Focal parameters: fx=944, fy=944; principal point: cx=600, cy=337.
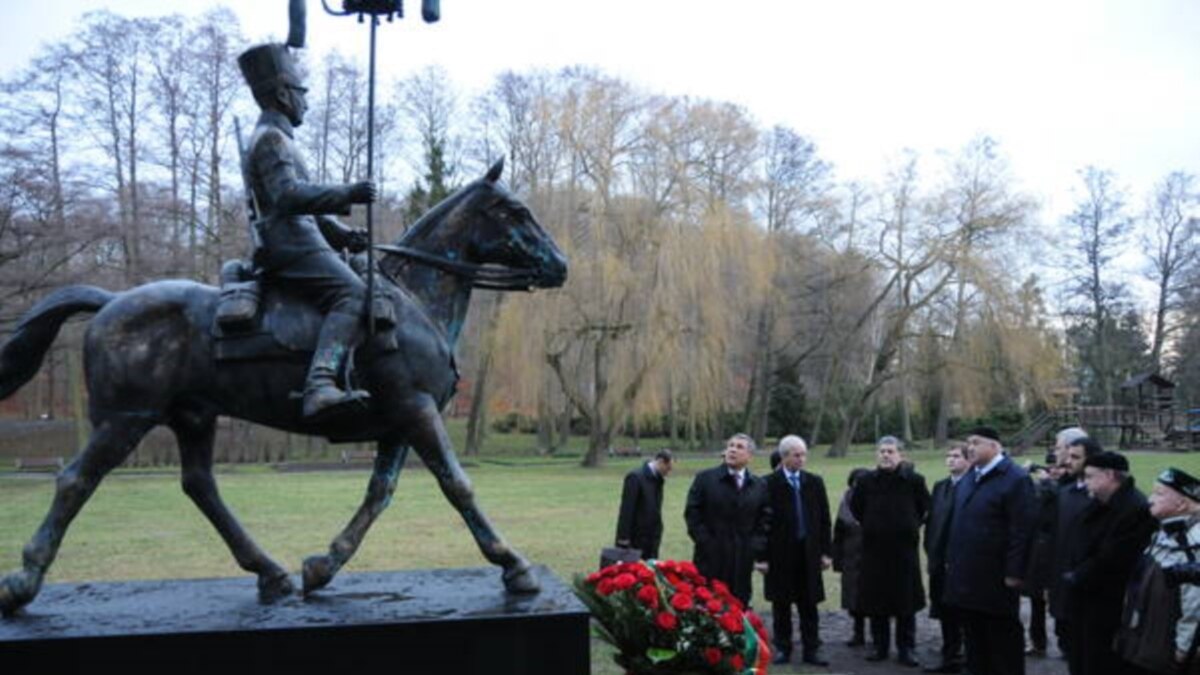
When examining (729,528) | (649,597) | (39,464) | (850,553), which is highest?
(649,597)

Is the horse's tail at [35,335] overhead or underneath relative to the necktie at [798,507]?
overhead

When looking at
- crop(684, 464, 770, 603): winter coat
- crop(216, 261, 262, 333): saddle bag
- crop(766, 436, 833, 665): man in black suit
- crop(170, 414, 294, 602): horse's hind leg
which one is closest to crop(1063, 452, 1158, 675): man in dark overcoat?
crop(766, 436, 833, 665): man in black suit

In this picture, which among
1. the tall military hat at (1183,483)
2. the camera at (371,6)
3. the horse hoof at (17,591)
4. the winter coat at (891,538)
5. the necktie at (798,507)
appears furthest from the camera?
the necktie at (798,507)

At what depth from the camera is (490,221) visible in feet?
14.8

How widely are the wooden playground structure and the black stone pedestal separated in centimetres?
3707

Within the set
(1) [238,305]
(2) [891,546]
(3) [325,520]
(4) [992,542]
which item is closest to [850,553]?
(2) [891,546]

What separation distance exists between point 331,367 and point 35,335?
1378mm

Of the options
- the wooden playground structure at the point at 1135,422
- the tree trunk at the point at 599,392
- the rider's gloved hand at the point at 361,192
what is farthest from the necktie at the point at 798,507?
the wooden playground structure at the point at 1135,422

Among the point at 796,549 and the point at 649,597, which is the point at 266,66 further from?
the point at 796,549

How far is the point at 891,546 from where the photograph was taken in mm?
8031

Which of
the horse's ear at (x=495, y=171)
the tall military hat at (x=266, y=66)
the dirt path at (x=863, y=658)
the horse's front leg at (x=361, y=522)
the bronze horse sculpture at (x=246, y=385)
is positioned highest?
the tall military hat at (x=266, y=66)

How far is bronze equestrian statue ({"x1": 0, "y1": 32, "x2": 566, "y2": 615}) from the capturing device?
3.91 metres

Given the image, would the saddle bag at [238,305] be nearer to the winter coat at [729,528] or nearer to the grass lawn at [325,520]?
the grass lawn at [325,520]

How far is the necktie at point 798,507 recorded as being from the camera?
8148mm
